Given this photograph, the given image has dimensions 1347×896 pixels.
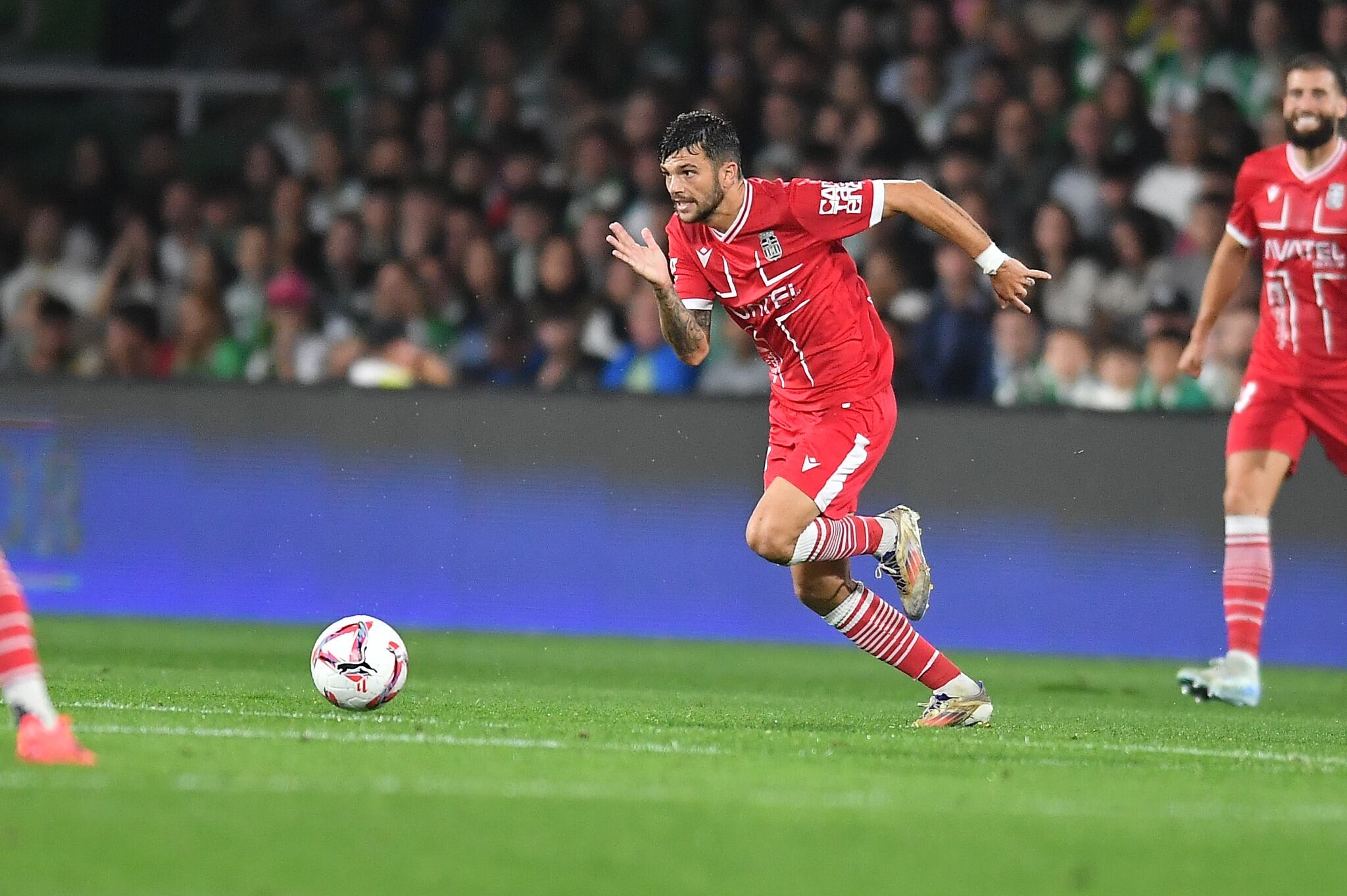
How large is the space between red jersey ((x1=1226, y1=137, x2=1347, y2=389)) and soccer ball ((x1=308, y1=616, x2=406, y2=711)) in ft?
11.9

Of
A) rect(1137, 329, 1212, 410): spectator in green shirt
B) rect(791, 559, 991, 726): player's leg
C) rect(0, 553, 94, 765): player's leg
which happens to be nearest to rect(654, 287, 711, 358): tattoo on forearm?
rect(791, 559, 991, 726): player's leg

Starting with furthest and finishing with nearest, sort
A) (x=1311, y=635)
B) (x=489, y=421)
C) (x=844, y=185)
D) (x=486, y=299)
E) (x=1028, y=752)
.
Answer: (x=486, y=299) → (x=489, y=421) → (x=1311, y=635) → (x=844, y=185) → (x=1028, y=752)

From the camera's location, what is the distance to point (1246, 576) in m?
7.65

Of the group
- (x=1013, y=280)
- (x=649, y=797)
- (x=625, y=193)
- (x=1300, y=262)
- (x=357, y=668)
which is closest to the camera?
(x=649, y=797)

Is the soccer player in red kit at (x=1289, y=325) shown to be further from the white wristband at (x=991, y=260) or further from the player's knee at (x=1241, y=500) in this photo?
the white wristband at (x=991, y=260)

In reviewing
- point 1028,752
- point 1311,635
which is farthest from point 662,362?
point 1028,752

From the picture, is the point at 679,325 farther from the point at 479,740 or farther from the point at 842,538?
the point at 479,740

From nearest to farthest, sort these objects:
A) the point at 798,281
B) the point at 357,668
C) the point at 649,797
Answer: the point at 649,797 < the point at 357,668 < the point at 798,281

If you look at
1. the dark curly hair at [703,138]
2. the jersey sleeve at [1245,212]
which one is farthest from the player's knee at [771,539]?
the jersey sleeve at [1245,212]

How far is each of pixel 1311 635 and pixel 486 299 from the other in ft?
18.9

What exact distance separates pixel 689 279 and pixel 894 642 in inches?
63.1

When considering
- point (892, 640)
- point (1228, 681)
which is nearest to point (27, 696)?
point (892, 640)

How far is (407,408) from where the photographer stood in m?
11.9

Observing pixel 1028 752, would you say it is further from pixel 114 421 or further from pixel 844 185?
pixel 114 421
